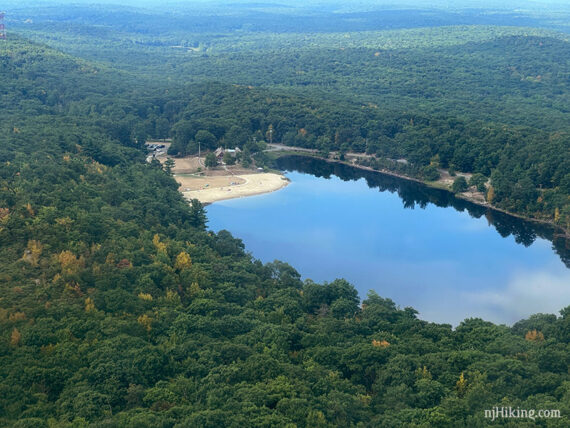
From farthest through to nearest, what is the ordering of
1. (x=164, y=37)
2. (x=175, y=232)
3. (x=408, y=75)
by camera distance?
(x=164, y=37), (x=408, y=75), (x=175, y=232)

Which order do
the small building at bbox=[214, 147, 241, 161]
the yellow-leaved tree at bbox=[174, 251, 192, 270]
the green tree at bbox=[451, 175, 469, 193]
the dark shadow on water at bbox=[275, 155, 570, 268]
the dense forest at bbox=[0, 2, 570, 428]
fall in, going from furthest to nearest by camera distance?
1. the small building at bbox=[214, 147, 241, 161]
2. the green tree at bbox=[451, 175, 469, 193]
3. the dark shadow on water at bbox=[275, 155, 570, 268]
4. the yellow-leaved tree at bbox=[174, 251, 192, 270]
5. the dense forest at bbox=[0, 2, 570, 428]

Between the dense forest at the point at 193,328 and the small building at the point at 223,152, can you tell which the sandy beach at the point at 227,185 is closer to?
the dense forest at the point at 193,328

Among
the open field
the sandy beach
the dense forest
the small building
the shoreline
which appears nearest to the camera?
the dense forest

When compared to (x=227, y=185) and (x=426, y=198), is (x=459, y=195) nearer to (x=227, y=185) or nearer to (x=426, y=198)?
(x=426, y=198)

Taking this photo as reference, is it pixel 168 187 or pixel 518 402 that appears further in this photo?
pixel 168 187

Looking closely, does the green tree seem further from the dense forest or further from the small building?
the small building

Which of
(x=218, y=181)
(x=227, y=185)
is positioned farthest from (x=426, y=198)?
(x=218, y=181)

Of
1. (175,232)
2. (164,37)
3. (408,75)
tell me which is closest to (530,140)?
(175,232)

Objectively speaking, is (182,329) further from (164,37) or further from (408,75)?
(164,37)

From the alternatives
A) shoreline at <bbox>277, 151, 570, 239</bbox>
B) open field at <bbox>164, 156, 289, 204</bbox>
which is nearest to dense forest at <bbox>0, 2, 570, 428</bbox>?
shoreline at <bbox>277, 151, 570, 239</bbox>
